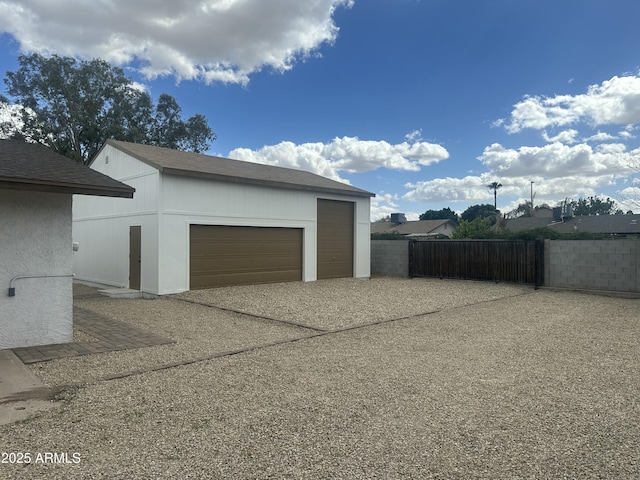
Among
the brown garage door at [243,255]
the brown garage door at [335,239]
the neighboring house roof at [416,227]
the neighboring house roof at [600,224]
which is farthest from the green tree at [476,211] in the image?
the brown garage door at [243,255]

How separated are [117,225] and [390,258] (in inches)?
435

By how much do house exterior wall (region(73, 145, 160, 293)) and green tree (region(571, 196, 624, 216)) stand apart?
60.6 metres

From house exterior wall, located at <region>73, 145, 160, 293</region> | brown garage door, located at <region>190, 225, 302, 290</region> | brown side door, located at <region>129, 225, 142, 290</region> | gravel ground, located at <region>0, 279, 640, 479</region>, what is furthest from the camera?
brown garage door, located at <region>190, 225, 302, 290</region>

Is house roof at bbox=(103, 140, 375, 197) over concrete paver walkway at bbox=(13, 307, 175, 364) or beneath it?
over

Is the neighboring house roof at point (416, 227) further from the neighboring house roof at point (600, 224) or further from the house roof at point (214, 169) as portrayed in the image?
the house roof at point (214, 169)

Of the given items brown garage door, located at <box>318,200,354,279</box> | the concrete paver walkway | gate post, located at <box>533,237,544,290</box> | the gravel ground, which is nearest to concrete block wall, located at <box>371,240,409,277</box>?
brown garage door, located at <box>318,200,354,279</box>

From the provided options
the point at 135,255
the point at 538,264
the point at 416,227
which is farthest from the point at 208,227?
the point at 416,227

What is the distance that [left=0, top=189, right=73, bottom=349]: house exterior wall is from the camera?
592 centimetres

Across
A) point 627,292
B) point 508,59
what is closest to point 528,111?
point 508,59

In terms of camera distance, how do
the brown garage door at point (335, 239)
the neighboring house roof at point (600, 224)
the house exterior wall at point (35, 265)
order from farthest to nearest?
the neighboring house roof at point (600, 224), the brown garage door at point (335, 239), the house exterior wall at point (35, 265)

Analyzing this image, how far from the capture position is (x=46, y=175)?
586cm

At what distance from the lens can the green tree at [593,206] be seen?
58438 mm

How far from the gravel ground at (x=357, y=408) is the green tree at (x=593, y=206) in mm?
61037

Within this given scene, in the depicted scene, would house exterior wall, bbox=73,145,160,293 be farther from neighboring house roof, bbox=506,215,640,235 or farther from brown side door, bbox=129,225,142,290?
neighboring house roof, bbox=506,215,640,235
